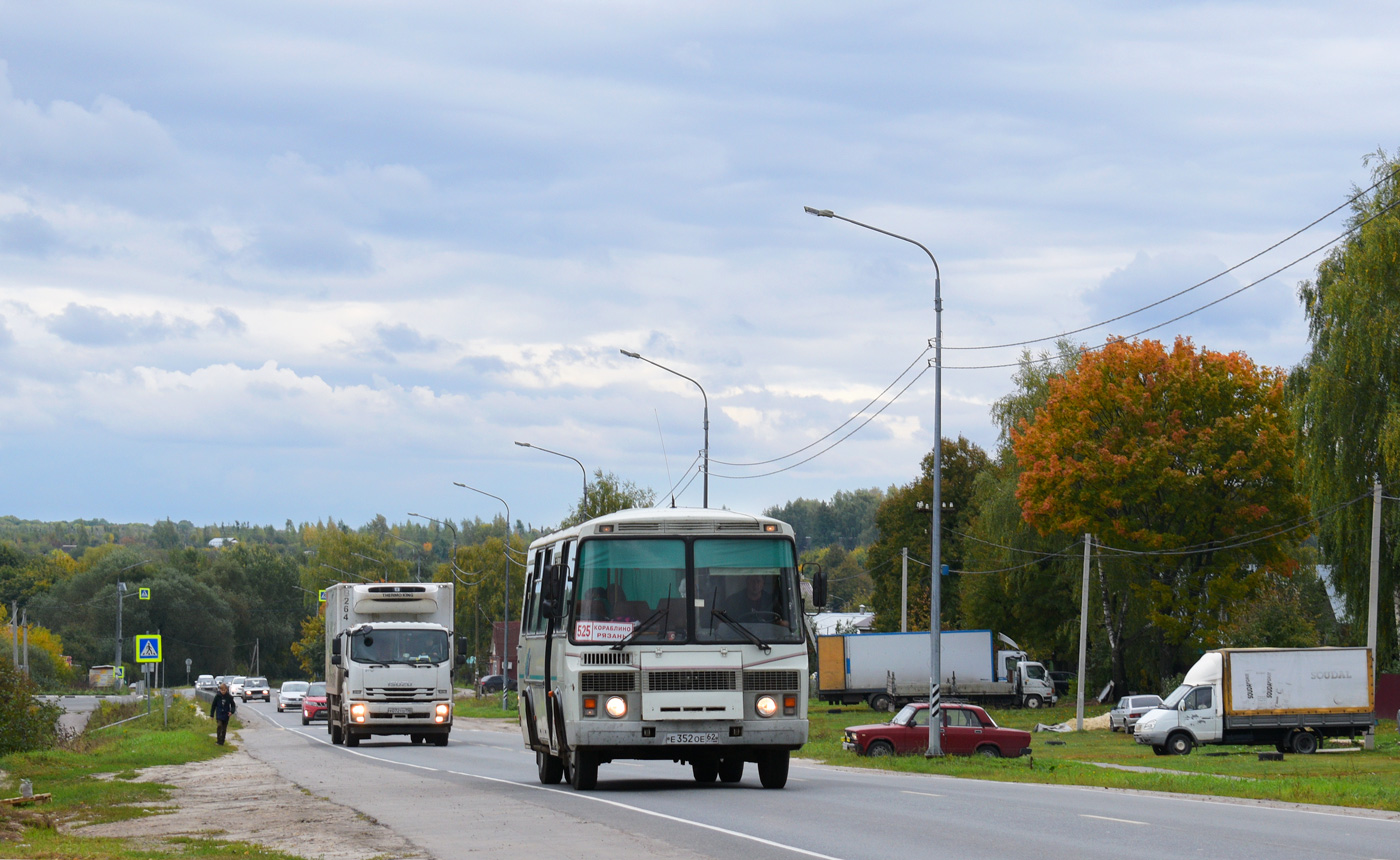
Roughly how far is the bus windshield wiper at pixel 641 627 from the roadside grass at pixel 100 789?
5.01 metres

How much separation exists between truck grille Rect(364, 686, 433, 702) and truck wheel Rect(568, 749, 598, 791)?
1520 cm

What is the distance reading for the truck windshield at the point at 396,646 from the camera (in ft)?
108

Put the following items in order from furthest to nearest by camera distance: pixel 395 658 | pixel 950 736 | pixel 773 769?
pixel 395 658 → pixel 950 736 → pixel 773 769

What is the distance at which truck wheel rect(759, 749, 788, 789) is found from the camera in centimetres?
1905

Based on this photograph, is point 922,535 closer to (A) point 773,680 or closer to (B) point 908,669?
(B) point 908,669

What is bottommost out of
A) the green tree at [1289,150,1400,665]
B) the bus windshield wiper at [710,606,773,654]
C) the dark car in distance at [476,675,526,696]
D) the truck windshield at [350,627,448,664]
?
the dark car in distance at [476,675,526,696]

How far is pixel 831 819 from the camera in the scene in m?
15.3

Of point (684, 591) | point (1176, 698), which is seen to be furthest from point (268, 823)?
point (1176, 698)

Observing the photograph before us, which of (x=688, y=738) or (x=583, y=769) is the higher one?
(x=688, y=738)

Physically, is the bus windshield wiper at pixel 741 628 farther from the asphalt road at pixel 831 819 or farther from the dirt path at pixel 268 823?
the dirt path at pixel 268 823

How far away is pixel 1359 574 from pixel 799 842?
1247 inches

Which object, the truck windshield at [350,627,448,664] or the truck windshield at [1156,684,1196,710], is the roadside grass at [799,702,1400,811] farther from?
the truck windshield at [350,627,448,664]

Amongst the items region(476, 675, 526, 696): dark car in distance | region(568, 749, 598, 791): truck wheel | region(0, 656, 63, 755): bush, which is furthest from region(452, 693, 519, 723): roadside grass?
region(568, 749, 598, 791): truck wheel

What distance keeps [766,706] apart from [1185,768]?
1512cm
